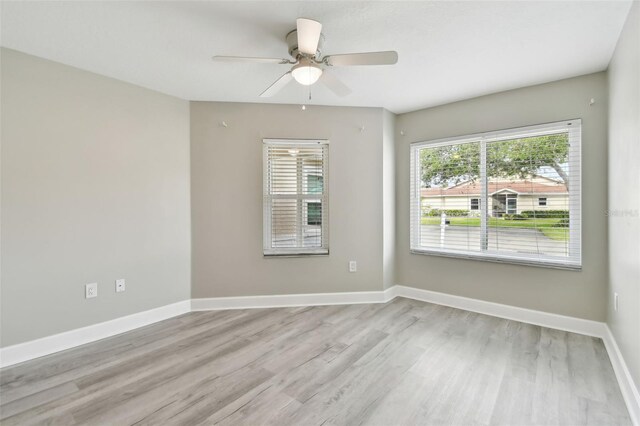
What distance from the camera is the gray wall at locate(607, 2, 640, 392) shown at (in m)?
1.74

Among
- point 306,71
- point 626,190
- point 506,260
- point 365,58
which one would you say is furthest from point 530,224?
point 306,71

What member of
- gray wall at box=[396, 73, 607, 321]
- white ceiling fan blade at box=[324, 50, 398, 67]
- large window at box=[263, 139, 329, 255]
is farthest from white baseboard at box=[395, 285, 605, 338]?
white ceiling fan blade at box=[324, 50, 398, 67]

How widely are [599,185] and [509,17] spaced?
1853 mm

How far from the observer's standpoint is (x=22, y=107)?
7.63 feet

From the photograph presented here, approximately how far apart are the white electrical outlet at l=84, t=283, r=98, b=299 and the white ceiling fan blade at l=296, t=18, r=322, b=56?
Result: 9.13 ft

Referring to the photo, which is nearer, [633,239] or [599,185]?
[633,239]

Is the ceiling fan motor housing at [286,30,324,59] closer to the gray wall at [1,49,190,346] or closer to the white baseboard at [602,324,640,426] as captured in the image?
the gray wall at [1,49,190,346]

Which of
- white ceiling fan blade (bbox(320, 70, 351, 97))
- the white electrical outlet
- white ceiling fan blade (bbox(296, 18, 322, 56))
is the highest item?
white ceiling fan blade (bbox(296, 18, 322, 56))

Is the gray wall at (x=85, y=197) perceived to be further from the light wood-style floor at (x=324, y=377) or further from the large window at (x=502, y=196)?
the large window at (x=502, y=196)

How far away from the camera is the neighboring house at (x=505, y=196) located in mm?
2924

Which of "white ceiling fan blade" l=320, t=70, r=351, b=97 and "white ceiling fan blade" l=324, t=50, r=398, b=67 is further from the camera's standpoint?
"white ceiling fan blade" l=320, t=70, r=351, b=97

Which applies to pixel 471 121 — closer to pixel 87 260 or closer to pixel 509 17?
pixel 509 17

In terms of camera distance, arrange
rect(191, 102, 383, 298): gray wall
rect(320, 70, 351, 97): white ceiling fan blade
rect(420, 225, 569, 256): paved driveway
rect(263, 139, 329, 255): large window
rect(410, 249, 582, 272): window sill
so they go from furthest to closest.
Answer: rect(263, 139, 329, 255): large window < rect(191, 102, 383, 298): gray wall < rect(420, 225, 569, 256): paved driveway < rect(410, 249, 582, 272): window sill < rect(320, 70, 351, 97): white ceiling fan blade

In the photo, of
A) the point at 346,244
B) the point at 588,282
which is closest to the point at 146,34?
the point at 346,244
